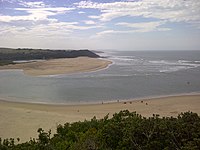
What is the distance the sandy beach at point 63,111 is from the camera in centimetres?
1681

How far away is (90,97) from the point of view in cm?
2688

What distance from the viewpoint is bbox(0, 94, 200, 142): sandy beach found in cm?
1681

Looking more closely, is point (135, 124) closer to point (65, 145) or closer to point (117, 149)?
point (117, 149)

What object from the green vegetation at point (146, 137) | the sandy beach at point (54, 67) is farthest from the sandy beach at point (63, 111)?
the sandy beach at point (54, 67)

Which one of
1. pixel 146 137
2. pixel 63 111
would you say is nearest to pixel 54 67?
pixel 63 111

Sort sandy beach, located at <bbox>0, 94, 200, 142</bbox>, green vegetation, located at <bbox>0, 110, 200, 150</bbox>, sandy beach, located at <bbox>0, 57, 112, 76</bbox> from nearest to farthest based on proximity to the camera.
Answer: green vegetation, located at <bbox>0, 110, 200, 150</bbox>, sandy beach, located at <bbox>0, 94, 200, 142</bbox>, sandy beach, located at <bbox>0, 57, 112, 76</bbox>

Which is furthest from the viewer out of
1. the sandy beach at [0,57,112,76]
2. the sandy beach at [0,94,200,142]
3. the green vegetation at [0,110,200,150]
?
the sandy beach at [0,57,112,76]

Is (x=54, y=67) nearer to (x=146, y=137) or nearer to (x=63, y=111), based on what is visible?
(x=63, y=111)

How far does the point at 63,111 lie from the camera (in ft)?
69.6

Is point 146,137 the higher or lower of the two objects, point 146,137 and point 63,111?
the higher

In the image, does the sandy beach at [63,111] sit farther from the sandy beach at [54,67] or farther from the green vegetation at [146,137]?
the sandy beach at [54,67]

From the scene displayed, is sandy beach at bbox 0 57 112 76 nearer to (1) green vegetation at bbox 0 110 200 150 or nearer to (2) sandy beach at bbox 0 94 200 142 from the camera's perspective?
(2) sandy beach at bbox 0 94 200 142

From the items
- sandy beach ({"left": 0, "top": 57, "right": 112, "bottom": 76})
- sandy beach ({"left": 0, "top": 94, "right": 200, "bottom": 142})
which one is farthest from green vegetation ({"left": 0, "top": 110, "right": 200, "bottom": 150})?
sandy beach ({"left": 0, "top": 57, "right": 112, "bottom": 76})

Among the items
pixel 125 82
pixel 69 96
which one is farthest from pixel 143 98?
pixel 125 82
